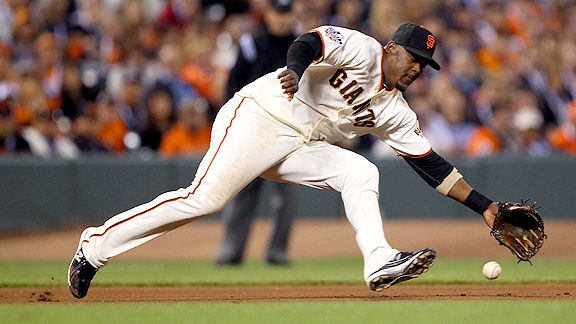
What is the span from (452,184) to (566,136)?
296 inches

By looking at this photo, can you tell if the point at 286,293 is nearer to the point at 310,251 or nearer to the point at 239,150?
the point at 239,150

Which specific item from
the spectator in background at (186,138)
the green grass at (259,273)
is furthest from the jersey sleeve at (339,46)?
the spectator in background at (186,138)

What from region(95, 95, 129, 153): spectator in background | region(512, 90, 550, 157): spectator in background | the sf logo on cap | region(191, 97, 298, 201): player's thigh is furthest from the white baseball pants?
region(512, 90, 550, 157): spectator in background

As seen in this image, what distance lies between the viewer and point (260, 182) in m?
Result: 9.66

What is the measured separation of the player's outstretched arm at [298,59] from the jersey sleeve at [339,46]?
47 mm

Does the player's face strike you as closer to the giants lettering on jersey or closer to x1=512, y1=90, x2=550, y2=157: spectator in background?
the giants lettering on jersey

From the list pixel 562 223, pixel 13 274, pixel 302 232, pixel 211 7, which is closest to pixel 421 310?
pixel 13 274

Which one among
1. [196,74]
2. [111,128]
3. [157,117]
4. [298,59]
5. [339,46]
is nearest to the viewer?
[298,59]

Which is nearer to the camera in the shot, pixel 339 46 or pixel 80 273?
pixel 339 46

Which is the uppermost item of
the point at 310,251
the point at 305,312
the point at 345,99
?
the point at 345,99

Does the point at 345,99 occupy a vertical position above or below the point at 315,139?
above

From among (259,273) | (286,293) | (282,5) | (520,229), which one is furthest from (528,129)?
(286,293)

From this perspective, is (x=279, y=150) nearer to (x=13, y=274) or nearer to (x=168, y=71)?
(x=13, y=274)

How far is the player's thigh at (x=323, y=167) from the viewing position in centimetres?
651
